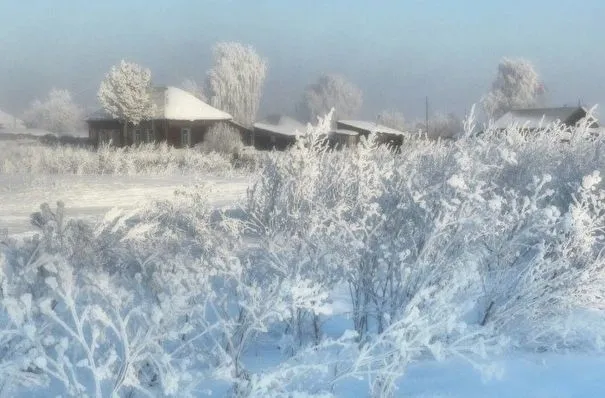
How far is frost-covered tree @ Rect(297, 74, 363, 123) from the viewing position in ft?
163

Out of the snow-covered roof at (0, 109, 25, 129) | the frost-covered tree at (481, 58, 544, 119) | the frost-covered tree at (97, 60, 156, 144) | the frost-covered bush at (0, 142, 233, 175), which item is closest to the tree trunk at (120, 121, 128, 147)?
the frost-covered tree at (97, 60, 156, 144)

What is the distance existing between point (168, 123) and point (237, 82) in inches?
238

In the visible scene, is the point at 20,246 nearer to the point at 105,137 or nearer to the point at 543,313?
the point at 543,313

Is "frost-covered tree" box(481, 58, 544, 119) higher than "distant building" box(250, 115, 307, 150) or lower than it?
higher

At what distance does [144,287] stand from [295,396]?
2620 mm

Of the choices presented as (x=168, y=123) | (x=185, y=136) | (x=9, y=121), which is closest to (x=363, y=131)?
(x=185, y=136)

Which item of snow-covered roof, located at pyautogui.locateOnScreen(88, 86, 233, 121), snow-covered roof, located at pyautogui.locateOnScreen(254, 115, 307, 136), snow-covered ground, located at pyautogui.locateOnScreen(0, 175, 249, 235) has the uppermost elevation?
snow-covered roof, located at pyautogui.locateOnScreen(88, 86, 233, 121)

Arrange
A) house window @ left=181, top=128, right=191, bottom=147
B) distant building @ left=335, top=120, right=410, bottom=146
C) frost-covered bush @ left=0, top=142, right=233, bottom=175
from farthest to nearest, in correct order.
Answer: distant building @ left=335, top=120, right=410, bottom=146
house window @ left=181, top=128, right=191, bottom=147
frost-covered bush @ left=0, top=142, right=233, bottom=175

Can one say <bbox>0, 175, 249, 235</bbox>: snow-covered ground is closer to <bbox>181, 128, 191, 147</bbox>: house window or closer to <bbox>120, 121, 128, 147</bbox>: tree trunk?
<bbox>120, 121, 128, 147</bbox>: tree trunk

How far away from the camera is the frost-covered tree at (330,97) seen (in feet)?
163

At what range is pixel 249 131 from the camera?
42.9 meters

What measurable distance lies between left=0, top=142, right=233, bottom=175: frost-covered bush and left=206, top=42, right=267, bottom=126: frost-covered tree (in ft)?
39.2

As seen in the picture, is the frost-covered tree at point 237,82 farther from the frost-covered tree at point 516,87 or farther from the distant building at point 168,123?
the frost-covered tree at point 516,87

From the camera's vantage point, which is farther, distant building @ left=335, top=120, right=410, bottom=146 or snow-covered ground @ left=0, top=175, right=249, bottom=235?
distant building @ left=335, top=120, right=410, bottom=146
